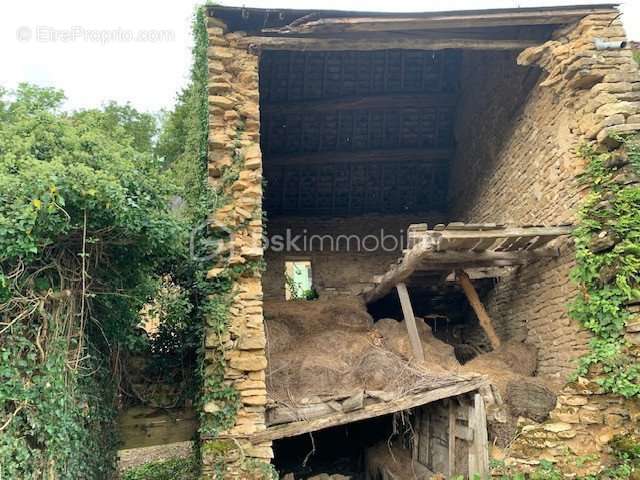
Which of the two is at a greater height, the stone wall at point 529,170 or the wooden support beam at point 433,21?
the wooden support beam at point 433,21

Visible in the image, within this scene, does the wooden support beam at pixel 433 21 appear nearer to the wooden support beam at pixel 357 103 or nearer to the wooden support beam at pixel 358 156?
the wooden support beam at pixel 357 103

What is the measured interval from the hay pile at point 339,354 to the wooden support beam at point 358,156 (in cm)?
418

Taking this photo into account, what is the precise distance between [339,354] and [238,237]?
271 cm

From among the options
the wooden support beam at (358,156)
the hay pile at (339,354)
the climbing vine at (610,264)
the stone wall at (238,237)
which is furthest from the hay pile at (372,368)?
the wooden support beam at (358,156)

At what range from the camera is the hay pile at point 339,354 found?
259 inches

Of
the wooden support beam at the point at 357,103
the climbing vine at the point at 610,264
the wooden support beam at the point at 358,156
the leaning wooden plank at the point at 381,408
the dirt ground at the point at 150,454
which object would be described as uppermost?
the wooden support beam at the point at 357,103

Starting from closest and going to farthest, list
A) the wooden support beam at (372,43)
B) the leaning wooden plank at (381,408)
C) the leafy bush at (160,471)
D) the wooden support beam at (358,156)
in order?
the leaning wooden plank at (381,408)
the wooden support beam at (372,43)
the leafy bush at (160,471)
the wooden support beam at (358,156)

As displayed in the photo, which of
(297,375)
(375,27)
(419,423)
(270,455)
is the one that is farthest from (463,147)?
(270,455)

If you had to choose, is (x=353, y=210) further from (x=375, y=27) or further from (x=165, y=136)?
(x=375, y=27)

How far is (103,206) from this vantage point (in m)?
4.41

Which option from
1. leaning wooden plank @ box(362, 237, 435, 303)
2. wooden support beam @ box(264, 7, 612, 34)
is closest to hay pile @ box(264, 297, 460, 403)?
leaning wooden plank @ box(362, 237, 435, 303)

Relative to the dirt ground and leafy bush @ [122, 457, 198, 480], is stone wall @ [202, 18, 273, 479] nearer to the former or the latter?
leafy bush @ [122, 457, 198, 480]

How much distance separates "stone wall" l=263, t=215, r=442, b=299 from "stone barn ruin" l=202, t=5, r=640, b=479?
6.37ft

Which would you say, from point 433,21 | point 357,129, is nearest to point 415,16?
point 433,21
